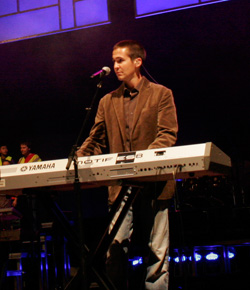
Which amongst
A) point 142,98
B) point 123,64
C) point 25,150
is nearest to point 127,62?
point 123,64

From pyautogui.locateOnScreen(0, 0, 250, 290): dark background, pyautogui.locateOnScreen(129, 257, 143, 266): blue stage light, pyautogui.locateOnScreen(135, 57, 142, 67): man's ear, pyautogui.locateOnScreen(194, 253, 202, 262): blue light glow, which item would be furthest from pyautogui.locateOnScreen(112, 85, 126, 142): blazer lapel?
pyautogui.locateOnScreen(0, 0, 250, 290): dark background

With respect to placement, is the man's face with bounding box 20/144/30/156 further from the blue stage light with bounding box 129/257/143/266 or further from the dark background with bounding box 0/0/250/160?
the blue stage light with bounding box 129/257/143/266

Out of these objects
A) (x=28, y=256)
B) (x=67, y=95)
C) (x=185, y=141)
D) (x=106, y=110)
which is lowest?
(x=28, y=256)

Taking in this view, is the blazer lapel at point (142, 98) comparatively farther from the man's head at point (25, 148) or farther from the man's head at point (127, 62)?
the man's head at point (25, 148)

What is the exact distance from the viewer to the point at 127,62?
3178mm

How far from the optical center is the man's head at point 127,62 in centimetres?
317

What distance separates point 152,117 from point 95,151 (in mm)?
470

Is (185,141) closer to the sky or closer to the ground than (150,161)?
closer to the sky

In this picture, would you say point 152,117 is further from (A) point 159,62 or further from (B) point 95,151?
(A) point 159,62

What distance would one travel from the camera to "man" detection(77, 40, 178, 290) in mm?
2818

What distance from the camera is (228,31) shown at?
718 centimetres

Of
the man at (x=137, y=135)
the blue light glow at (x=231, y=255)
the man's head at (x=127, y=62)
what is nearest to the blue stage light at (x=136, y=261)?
the blue light glow at (x=231, y=255)

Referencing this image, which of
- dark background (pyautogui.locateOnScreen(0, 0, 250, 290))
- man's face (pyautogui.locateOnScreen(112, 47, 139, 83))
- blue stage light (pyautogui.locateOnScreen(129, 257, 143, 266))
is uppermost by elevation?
dark background (pyautogui.locateOnScreen(0, 0, 250, 290))

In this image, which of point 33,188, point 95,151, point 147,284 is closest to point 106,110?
point 95,151
